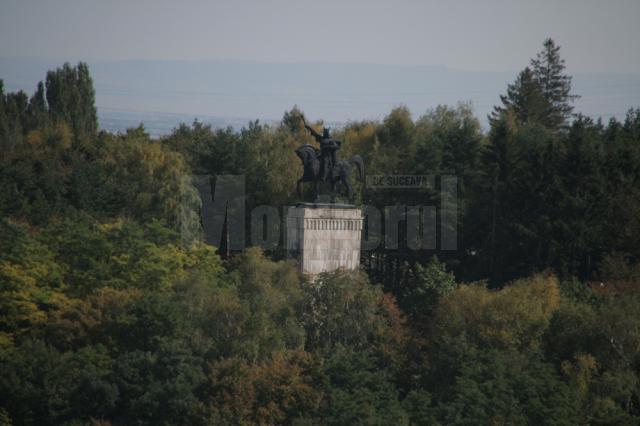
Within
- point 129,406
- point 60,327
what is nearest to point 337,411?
point 129,406

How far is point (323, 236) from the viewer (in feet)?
165

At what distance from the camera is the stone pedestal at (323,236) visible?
163 feet

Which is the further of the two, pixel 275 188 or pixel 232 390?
pixel 275 188

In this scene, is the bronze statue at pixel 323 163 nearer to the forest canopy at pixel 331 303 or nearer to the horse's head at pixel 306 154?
the horse's head at pixel 306 154

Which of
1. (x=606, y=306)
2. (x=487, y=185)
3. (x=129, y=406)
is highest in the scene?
(x=487, y=185)

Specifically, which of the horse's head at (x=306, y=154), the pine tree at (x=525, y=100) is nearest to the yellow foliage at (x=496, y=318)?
the horse's head at (x=306, y=154)

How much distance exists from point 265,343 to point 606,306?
12014mm

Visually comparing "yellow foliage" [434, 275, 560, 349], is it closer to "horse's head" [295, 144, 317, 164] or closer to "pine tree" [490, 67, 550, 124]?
"horse's head" [295, 144, 317, 164]

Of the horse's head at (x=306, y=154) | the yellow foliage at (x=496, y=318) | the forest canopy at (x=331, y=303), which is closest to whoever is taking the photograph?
the forest canopy at (x=331, y=303)

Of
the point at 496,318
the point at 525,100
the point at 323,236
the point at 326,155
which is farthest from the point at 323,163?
the point at 525,100

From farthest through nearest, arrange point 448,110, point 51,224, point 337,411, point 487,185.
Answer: point 448,110 → point 487,185 → point 51,224 → point 337,411

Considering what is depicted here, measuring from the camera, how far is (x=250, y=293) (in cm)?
4884

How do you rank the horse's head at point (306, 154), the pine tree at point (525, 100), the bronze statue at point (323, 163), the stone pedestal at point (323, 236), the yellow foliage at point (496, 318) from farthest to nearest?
the pine tree at point (525, 100)
the stone pedestal at point (323, 236)
the bronze statue at point (323, 163)
the horse's head at point (306, 154)
the yellow foliage at point (496, 318)

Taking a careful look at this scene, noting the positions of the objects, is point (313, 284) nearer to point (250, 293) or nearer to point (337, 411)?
point (250, 293)
